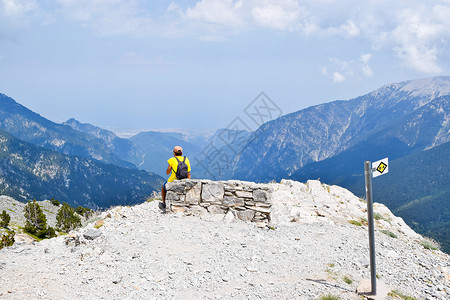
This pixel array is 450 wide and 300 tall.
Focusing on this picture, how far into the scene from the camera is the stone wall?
1434 cm

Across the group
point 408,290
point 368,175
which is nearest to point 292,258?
point 408,290

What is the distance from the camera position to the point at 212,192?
582 inches

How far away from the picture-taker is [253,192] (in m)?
14.4

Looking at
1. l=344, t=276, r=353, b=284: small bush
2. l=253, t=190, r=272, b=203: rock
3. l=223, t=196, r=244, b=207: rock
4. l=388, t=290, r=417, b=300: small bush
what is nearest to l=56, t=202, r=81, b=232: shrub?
l=223, t=196, r=244, b=207: rock

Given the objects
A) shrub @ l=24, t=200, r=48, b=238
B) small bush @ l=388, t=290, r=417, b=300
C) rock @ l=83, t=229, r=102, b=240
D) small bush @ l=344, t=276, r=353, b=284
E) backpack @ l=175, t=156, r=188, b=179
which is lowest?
shrub @ l=24, t=200, r=48, b=238

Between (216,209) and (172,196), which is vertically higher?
(172,196)

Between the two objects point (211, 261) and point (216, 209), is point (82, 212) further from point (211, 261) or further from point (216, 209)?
point (211, 261)

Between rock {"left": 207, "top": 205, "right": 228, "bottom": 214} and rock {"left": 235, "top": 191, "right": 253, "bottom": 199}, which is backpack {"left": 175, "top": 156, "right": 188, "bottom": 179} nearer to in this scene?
rock {"left": 207, "top": 205, "right": 228, "bottom": 214}

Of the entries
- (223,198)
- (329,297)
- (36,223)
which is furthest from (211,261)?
(36,223)

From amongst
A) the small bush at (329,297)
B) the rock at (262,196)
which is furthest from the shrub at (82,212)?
the small bush at (329,297)

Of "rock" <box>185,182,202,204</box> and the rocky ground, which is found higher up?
"rock" <box>185,182,202,204</box>

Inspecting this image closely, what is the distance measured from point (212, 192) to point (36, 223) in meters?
84.1

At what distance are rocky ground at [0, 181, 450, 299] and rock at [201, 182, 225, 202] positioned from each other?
74cm

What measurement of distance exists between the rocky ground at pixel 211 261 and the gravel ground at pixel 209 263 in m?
0.03
